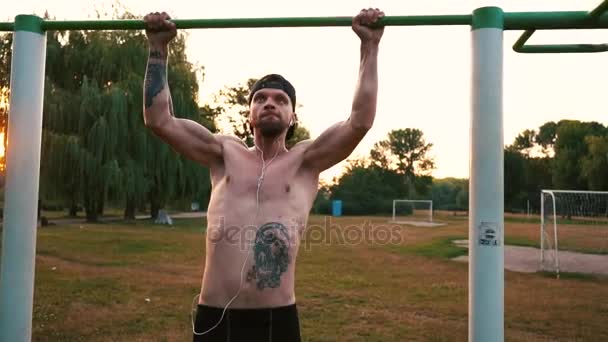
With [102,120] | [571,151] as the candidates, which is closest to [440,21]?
[102,120]

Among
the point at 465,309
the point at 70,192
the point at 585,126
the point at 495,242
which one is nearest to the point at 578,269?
the point at 465,309

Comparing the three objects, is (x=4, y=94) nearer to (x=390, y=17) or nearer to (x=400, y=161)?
(x=390, y=17)

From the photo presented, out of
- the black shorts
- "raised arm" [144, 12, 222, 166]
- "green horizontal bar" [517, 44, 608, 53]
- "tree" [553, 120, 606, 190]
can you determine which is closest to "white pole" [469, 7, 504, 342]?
"green horizontal bar" [517, 44, 608, 53]

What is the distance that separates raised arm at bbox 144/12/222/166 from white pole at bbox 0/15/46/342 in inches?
15.8

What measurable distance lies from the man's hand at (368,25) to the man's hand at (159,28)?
2.23ft

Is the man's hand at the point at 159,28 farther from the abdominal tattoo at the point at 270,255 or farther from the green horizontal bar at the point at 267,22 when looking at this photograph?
the abdominal tattoo at the point at 270,255

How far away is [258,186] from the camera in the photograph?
180 cm

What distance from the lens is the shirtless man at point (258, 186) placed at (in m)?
1.67

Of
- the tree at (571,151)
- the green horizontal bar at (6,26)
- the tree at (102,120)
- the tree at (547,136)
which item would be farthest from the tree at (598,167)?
the green horizontal bar at (6,26)

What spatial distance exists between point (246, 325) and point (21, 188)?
0.94 metres

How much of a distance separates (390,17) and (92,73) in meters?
13.4

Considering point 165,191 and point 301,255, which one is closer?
point 301,255

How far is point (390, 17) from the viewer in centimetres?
163

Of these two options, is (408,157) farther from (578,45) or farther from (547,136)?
(578,45)
